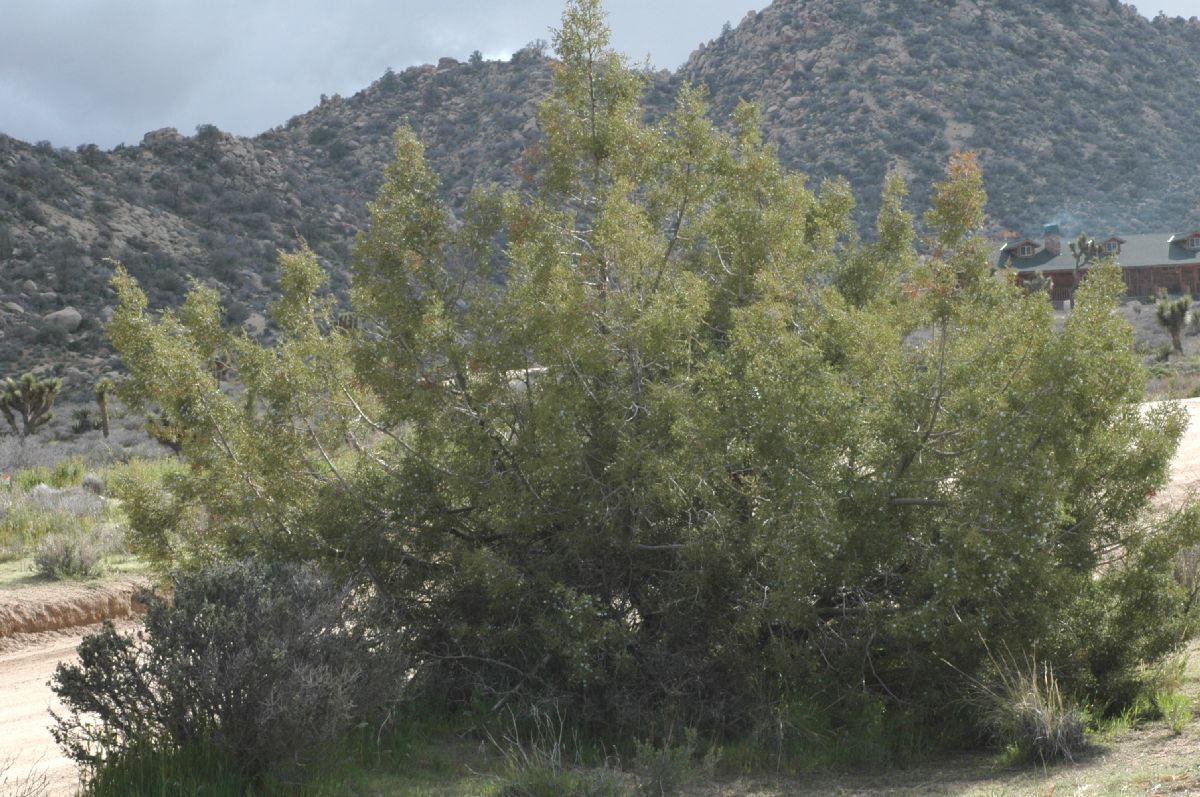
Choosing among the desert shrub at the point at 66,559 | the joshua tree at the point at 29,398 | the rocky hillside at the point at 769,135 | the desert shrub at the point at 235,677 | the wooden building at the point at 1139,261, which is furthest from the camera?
the wooden building at the point at 1139,261

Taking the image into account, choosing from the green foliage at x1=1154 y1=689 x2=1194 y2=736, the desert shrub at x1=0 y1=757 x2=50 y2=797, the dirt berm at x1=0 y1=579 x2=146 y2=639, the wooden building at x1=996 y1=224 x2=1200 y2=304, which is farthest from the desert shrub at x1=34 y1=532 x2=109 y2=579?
the wooden building at x1=996 y1=224 x2=1200 y2=304

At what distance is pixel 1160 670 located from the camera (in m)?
8.80

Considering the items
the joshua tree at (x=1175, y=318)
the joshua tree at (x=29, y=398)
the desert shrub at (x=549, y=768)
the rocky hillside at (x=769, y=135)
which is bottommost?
the desert shrub at (x=549, y=768)

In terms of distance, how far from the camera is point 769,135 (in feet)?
209

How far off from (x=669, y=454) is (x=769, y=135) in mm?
58046

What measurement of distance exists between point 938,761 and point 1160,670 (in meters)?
1.98

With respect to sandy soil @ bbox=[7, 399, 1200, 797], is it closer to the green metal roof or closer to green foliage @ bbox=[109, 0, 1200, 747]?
green foliage @ bbox=[109, 0, 1200, 747]

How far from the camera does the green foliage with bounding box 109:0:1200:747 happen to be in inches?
305

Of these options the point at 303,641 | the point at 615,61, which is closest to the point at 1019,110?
the point at 615,61

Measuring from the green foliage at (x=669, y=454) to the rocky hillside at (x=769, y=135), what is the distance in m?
31.8

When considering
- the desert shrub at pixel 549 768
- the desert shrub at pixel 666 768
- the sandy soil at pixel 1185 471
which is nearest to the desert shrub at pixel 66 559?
the desert shrub at pixel 549 768

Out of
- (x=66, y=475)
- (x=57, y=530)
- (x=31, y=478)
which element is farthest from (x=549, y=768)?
(x=31, y=478)

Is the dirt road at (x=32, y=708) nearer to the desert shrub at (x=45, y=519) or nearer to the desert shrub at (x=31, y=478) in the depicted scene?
the desert shrub at (x=45, y=519)

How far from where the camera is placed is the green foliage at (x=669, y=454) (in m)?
7.74
